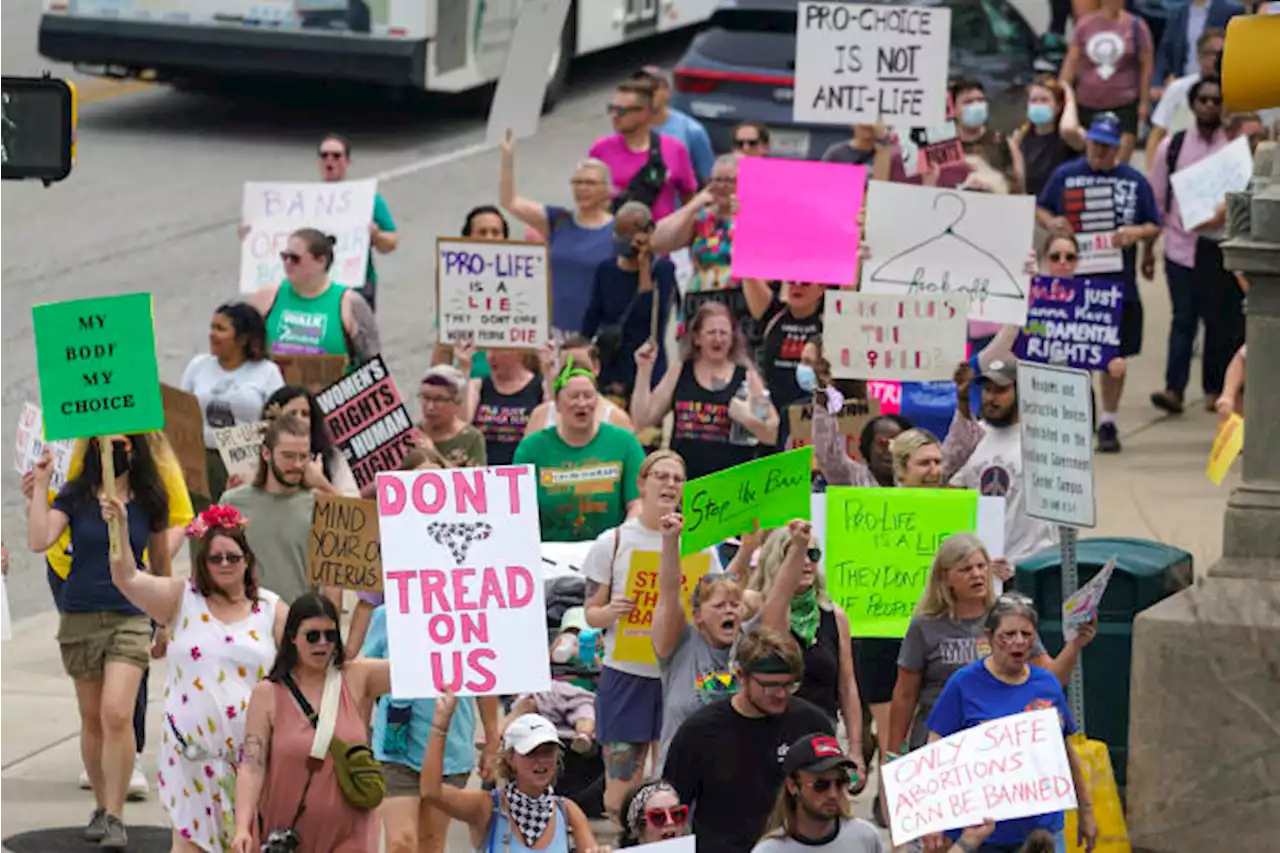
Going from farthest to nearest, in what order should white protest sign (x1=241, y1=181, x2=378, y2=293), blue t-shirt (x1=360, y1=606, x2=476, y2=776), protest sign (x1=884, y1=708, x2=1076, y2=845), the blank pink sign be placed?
white protest sign (x1=241, y1=181, x2=378, y2=293), the blank pink sign, blue t-shirt (x1=360, y1=606, x2=476, y2=776), protest sign (x1=884, y1=708, x2=1076, y2=845)

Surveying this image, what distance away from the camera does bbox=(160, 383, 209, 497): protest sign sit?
1334cm

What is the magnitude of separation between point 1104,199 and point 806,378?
3.72 metres

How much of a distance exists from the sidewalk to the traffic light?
2.50 meters

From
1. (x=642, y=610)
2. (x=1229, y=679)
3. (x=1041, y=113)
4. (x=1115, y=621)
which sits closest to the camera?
(x=1229, y=679)

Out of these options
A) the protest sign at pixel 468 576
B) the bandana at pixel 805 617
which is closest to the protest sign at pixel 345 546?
the protest sign at pixel 468 576

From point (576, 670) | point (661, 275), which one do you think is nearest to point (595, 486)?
point (576, 670)

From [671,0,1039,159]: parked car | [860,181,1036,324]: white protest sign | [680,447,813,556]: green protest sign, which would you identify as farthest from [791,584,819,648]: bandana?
[671,0,1039,159]: parked car

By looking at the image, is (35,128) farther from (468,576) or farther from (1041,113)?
(1041,113)

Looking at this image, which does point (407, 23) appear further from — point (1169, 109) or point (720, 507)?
point (720, 507)

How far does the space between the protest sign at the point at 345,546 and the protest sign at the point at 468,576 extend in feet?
4.04

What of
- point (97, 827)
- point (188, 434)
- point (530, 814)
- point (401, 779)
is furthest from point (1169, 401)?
point (530, 814)

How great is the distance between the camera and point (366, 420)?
42.2ft

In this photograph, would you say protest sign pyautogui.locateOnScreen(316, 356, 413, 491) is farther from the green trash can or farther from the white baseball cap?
the white baseball cap

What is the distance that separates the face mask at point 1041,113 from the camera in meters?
18.7
